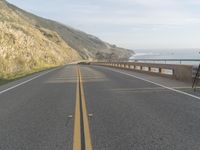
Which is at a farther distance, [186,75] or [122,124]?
[186,75]

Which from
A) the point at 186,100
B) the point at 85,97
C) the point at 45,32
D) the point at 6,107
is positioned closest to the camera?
the point at 6,107

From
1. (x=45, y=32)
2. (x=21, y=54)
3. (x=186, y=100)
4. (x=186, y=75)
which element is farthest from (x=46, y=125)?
(x=45, y=32)

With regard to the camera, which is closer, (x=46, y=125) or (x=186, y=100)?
(x=46, y=125)

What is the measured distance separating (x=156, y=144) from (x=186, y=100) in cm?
562

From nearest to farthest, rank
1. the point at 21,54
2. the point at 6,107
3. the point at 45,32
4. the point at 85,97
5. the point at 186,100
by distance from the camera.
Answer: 1. the point at 6,107
2. the point at 186,100
3. the point at 85,97
4. the point at 21,54
5. the point at 45,32

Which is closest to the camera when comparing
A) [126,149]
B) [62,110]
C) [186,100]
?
[126,149]

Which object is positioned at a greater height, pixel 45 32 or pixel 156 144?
pixel 45 32

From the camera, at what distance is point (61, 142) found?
5.94 meters

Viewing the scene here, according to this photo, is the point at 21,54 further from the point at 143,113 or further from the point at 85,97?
the point at 143,113

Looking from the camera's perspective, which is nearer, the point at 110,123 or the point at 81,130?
the point at 81,130

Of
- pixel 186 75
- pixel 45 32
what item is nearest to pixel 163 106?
pixel 186 75

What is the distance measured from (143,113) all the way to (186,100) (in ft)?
9.65

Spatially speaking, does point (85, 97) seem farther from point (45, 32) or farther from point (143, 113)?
point (45, 32)

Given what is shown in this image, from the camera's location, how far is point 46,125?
24.2ft
